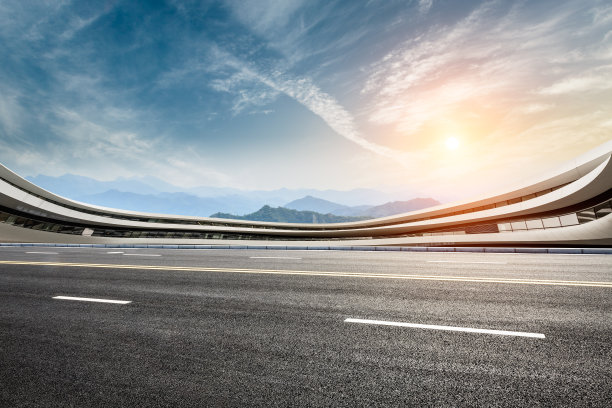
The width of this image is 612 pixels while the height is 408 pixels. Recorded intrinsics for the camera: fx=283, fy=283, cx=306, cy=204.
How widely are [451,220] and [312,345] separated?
143 ft

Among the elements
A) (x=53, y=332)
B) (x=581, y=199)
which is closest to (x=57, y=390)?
(x=53, y=332)

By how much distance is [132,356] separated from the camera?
381 centimetres

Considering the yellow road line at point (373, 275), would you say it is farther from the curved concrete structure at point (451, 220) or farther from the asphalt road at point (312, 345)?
the curved concrete structure at point (451, 220)

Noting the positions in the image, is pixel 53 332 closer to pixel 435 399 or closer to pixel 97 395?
pixel 97 395

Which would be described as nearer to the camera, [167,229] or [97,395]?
[97,395]

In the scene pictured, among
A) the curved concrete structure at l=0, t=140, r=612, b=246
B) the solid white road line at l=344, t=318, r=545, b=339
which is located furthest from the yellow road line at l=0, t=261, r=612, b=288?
the curved concrete structure at l=0, t=140, r=612, b=246

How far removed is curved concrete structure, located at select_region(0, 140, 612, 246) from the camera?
21.3 meters

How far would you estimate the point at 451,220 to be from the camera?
4175cm

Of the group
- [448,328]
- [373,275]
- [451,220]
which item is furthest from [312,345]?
[451,220]

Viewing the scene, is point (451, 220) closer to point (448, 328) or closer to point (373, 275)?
point (373, 275)

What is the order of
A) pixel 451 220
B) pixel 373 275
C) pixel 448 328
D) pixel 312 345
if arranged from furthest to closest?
pixel 451 220 → pixel 373 275 → pixel 448 328 → pixel 312 345

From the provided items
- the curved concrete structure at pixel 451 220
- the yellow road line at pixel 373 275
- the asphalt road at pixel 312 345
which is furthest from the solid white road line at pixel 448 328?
the curved concrete structure at pixel 451 220

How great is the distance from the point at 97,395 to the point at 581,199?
108 feet

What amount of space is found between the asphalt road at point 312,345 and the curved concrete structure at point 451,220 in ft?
63.4
